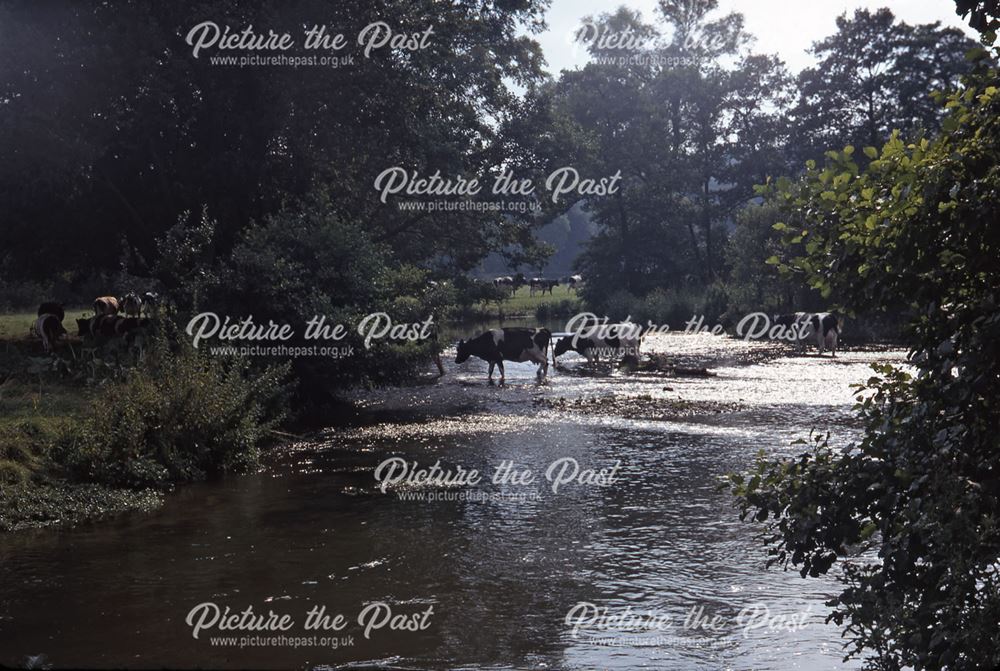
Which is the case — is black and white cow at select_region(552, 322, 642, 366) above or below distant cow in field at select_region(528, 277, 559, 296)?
below

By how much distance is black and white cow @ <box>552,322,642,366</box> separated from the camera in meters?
31.1

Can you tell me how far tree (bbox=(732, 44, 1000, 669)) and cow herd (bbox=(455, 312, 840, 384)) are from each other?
20499 millimetres

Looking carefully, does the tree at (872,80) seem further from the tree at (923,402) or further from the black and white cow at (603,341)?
the tree at (923,402)

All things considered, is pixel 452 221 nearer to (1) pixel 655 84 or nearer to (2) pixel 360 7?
(2) pixel 360 7

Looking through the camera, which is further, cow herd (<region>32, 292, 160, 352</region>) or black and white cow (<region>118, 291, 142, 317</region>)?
black and white cow (<region>118, 291, 142, 317</region>)

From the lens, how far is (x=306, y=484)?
13.3m

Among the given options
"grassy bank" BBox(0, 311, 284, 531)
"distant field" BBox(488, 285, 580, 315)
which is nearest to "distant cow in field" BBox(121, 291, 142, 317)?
"grassy bank" BBox(0, 311, 284, 531)

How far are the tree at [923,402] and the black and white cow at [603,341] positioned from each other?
83.6 feet

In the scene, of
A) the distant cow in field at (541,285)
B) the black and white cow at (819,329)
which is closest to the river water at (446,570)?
the black and white cow at (819,329)

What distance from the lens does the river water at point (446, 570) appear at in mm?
7230

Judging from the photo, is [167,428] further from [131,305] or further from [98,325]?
[131,305]

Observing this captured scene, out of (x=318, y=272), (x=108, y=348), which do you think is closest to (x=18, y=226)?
(x=108, y=348)

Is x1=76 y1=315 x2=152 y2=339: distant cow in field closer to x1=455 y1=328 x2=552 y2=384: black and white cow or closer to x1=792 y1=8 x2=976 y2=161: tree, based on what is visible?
x1=455 y1=328 x2=552 y2=384: black and white cow

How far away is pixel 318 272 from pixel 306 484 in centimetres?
758
